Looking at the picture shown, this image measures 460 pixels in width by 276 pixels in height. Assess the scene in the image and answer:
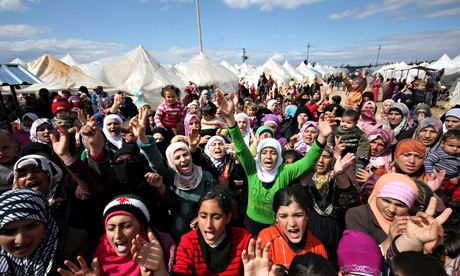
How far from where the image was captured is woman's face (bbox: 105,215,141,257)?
1969 mm

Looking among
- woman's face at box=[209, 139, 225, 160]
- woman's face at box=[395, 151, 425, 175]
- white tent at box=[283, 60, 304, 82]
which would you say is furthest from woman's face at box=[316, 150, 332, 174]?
white tent at box=[283, 60, 304, 82]

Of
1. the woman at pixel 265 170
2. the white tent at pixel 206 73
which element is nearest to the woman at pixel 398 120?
the woman at pixel 265 170

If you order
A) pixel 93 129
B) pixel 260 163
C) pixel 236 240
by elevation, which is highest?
pixel 93 129

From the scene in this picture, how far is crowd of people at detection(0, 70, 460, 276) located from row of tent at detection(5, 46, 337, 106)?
38.5 feet

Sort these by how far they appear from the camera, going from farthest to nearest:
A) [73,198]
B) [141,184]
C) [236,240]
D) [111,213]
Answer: [141,184] < [73,198] < [236,240] < [111,213]

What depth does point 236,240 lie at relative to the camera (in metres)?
2.18

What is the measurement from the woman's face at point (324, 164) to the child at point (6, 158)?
335cm

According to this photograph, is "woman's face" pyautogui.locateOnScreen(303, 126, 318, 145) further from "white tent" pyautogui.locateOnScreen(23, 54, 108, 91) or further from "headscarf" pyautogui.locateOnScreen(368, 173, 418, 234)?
"white tent" pyautogui.locateOnScreen(23, 54, 108, 91)

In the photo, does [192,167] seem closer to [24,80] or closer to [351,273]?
[351,273]

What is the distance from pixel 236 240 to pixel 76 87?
48.9ft

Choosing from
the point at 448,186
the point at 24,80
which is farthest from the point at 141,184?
the point at 24,80

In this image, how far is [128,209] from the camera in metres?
2.03

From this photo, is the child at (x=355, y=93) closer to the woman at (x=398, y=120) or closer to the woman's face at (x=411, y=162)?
the woman at (x=398, y=120)

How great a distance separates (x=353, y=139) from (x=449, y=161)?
3.71 feet
